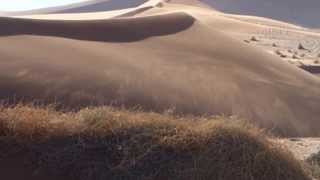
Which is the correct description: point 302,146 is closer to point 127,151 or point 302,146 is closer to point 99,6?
point 127,151

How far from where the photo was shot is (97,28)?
52.1 ft

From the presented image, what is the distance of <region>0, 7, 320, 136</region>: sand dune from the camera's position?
40.9 feet

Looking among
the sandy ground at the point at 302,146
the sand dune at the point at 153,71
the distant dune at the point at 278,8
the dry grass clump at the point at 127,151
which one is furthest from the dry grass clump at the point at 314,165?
the distant dune at the point at 278,8

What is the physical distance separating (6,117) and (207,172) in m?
2.30

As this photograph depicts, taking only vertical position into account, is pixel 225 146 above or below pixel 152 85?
above

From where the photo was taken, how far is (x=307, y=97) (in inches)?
679

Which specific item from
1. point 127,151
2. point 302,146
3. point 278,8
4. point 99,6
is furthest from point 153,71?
point 278,8

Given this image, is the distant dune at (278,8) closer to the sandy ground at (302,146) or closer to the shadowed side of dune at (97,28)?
the shadowed side of dune at (97,28)

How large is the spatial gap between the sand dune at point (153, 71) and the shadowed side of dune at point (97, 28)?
0.07 ft

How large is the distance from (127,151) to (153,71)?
202 inches

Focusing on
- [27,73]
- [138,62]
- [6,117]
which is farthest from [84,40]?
[6,117]

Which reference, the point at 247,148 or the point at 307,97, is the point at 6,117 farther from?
the point at 307,97

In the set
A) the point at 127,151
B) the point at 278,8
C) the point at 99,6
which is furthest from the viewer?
the point at 278,8

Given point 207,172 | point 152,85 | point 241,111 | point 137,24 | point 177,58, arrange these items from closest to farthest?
point 207,172 → point 152,85 → point 241,111 → point 177,58 → point 137,24
